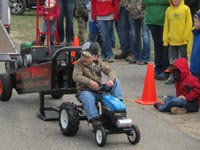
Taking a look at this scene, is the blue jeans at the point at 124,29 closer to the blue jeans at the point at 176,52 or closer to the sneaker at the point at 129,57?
the sneaker at the point at 129,57

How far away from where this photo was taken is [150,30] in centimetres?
1156

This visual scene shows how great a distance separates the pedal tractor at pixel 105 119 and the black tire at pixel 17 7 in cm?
1825

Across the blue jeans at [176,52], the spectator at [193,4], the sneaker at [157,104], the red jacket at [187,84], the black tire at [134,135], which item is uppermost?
the spectator at [193,4]

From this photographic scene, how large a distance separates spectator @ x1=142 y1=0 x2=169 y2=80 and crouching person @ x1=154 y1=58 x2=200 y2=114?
2.20m

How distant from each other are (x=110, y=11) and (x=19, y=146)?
645 centimetres

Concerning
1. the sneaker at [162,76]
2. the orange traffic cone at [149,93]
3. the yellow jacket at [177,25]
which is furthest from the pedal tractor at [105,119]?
the sneaker at [162,76]

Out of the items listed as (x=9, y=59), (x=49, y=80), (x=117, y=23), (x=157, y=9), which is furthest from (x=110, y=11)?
(x=49, y=80)

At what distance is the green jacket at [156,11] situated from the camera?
11127mm

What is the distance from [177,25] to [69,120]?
3754mm

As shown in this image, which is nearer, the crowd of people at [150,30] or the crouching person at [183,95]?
the crouching person at [183,95]

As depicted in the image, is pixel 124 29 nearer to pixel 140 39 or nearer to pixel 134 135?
pixel 140 39

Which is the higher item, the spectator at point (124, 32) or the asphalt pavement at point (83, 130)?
the spectator at point (124, 32)

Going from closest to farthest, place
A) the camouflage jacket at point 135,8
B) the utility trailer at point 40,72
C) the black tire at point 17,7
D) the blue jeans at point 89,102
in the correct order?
1. the blue jeans at point 89,102
2. the utility trailer at point 40,72
3. the camouflage jacket at point 135,8
4. the black tire at point 17,7

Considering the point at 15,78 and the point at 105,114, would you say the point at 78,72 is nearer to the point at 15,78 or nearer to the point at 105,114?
the point at 105,114
